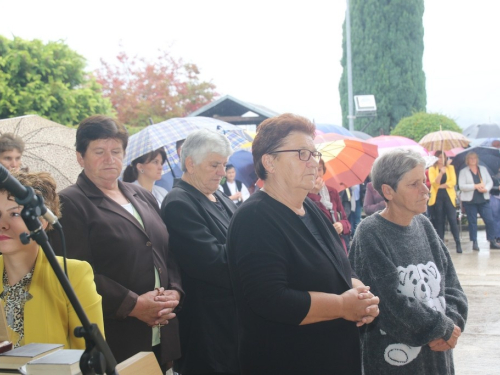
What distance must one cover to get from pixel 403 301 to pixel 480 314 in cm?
496

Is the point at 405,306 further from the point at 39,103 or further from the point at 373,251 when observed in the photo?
the point at 39,103

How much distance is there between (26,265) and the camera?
2799mm

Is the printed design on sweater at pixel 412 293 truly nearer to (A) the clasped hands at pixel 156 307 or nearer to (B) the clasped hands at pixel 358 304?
(B) the clasped hands at pixel 358 304

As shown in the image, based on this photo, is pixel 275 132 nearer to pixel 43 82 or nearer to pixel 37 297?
pixel 37 297

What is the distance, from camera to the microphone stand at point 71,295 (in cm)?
179

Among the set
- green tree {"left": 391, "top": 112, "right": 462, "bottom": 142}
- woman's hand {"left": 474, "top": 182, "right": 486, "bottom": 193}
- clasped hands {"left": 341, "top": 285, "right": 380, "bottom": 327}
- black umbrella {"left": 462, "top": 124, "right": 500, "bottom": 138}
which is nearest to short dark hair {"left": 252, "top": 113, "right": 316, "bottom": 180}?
clasped hands {"left": 341, "top": 285, "right": 380, "bottom": 327}

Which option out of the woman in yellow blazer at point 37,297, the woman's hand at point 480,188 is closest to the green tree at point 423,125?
the woman's hand at point 480,188

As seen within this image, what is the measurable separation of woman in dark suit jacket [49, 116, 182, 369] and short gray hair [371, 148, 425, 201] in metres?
1.42

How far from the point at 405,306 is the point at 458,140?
44.3ft

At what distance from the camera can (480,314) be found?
7.72 meters

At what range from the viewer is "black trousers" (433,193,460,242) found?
1278cm

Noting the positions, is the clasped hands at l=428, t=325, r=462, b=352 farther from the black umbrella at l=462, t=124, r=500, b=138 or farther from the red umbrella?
the black umbrella at l=462, t=124, r=500, b=138

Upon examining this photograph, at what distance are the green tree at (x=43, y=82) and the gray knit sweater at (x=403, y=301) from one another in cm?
725

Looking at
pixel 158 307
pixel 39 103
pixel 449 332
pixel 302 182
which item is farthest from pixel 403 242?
pixel 39 103
